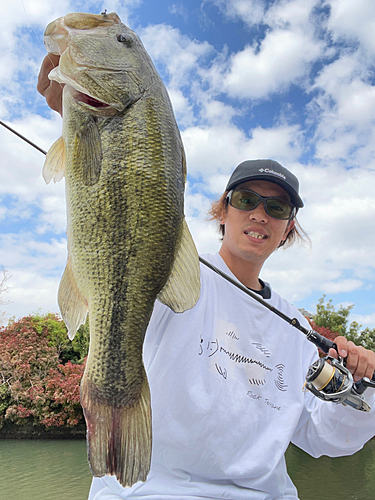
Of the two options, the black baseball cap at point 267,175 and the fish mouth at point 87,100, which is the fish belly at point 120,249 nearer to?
the fish mouth at point 87,100

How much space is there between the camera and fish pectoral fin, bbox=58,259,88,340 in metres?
1.35

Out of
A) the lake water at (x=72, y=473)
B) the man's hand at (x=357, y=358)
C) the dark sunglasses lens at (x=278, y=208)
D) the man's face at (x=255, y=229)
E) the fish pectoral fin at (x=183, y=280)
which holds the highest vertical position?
the dark sunglasses lens at (x=278, y=208)

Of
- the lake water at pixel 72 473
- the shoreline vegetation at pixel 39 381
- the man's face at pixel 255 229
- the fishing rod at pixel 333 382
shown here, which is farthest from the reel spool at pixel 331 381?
the shoreline vegetation at pixel 39 381

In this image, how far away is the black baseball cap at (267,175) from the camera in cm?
234

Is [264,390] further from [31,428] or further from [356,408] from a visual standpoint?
[31,428]

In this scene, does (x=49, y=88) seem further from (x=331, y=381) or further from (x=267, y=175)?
(x=331, y=381)

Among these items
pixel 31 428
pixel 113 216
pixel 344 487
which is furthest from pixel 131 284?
pixel 31 428

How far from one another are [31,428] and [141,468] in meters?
14.7

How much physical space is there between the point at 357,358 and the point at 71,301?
Result: 142cm

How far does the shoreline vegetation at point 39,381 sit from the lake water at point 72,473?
50cm

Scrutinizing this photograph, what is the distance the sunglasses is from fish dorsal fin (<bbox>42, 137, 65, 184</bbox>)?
4.06 ft

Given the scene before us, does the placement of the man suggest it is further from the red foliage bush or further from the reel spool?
the red foliage bush

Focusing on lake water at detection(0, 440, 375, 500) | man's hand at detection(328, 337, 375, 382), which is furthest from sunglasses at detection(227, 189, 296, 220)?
lake water at detection(0, 440, 375, 500)

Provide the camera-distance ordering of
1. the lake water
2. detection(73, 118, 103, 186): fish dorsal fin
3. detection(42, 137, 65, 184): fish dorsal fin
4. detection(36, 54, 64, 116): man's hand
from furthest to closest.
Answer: the lake water → detection(36, 54, 64, 116): man's hand → detection(42, 137, 65, 184): fish dorsal fin → detection(73, 118, 103, 186): fish dorsal fin
